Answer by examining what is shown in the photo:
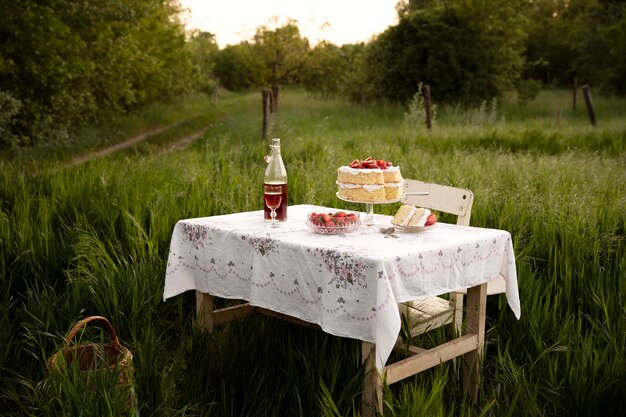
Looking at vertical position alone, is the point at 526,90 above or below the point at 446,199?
above

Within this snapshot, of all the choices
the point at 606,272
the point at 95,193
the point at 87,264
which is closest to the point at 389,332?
the point at 606,272

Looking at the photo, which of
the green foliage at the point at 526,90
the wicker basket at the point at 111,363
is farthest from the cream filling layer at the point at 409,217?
the green foliage at the point at 526,90

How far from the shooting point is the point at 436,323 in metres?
3.99

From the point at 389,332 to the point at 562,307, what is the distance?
214 centimetres

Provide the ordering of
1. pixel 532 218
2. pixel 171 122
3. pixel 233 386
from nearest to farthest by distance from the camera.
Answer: pixel 233 386, pixel 532 218, pixel 171 122

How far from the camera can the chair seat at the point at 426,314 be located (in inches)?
152

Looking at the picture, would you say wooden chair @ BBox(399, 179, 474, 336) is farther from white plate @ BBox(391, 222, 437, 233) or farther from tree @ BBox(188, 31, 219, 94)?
tree @ BBox(188, 31, 219, 94)

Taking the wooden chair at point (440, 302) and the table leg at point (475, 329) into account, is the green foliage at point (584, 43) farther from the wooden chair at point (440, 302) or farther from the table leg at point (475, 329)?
the table leg at point (475, 329)

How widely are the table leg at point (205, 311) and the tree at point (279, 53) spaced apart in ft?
107

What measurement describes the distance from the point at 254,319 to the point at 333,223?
117 cm

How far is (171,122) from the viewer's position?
29.2m

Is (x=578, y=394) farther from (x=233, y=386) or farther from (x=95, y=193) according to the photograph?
(x=95, y=193)

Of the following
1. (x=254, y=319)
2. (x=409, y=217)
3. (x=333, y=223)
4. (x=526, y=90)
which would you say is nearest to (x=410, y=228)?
(x=409, y=217)

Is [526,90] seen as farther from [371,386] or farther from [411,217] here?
[371,386]
